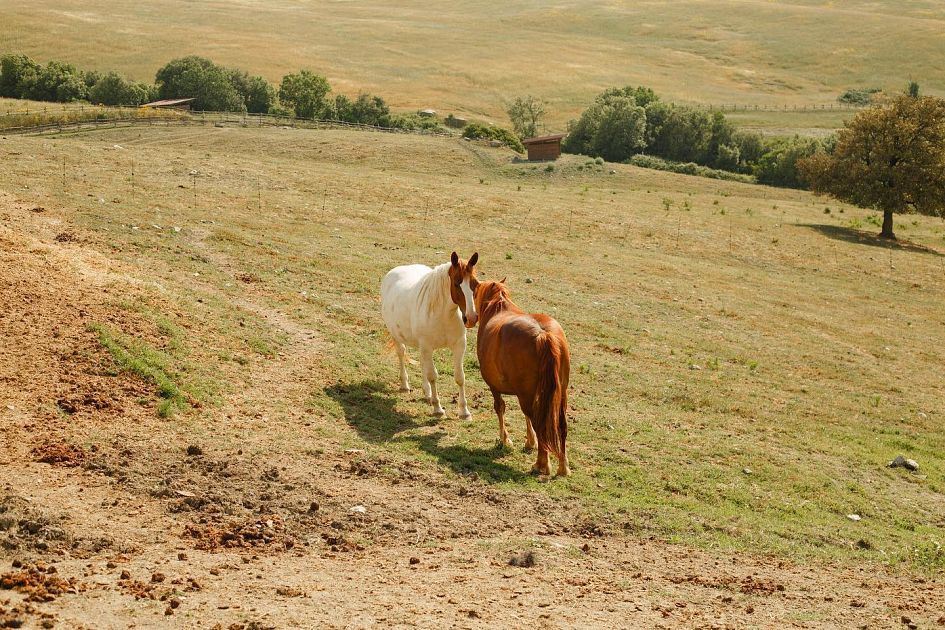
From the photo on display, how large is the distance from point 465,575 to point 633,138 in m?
77.1

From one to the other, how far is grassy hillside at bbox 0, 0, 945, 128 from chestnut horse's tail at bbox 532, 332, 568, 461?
105984 millimetres

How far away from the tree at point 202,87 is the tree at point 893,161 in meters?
54.9

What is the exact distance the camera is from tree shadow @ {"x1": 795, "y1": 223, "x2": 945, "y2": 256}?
149 ft

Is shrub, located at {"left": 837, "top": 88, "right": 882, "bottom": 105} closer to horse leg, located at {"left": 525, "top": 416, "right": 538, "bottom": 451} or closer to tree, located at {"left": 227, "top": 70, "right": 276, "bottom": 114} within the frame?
tree, located at {"left": 227, "top": 70, "right": 276, "bottom": 114}

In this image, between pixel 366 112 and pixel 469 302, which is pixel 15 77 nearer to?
pixel 366 112

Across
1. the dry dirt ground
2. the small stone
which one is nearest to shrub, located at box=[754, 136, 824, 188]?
the dry dirt ground

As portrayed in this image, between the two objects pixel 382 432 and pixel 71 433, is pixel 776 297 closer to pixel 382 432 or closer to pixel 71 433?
pixel 382 432

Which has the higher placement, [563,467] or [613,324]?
[613,324]

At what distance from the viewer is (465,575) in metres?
8.95

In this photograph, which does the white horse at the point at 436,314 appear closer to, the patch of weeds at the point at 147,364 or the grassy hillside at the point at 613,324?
the grassy hillside at the point at 613,324

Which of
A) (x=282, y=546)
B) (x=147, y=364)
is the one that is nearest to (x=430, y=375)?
(x=147, y=364)

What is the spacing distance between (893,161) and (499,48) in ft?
401

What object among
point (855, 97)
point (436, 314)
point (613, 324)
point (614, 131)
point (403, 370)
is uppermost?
point (855, 97)

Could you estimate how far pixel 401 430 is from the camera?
45.1ft
